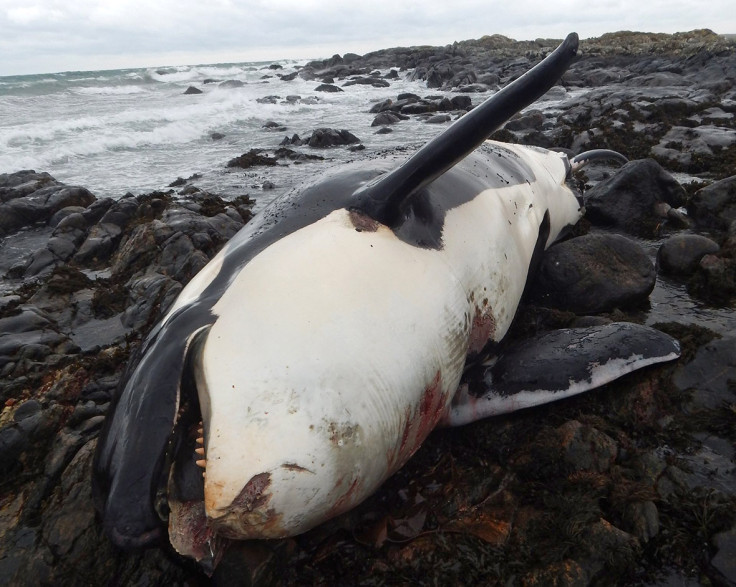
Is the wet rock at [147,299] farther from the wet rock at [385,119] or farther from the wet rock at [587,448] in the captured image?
the wet rock at [385,119]

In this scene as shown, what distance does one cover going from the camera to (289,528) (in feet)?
6.86

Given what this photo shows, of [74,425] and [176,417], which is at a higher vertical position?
[176,417]

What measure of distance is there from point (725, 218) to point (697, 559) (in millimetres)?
4602

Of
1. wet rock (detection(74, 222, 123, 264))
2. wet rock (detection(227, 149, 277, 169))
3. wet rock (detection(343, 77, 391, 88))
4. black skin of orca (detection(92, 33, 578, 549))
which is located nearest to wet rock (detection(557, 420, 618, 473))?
black skin of orca (detection(92, 33, 578, 549))

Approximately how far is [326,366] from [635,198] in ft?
17.5

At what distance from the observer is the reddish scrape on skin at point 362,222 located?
2.85 m

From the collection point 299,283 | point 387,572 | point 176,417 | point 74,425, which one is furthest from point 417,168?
point 74,425

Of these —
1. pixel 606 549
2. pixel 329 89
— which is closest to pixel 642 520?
pixel 606 549

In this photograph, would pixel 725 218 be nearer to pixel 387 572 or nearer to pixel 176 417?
pixel 387 572

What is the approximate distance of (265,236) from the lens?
2.87m

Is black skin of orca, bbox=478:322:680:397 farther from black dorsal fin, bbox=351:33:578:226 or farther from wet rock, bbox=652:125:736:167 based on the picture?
wet rock, bbox=652:125:736:167

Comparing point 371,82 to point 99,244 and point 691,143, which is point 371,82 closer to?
point 691,143

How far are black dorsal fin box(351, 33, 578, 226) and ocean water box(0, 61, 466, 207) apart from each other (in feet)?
5.18

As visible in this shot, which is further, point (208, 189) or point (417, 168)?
point (208, 189)
